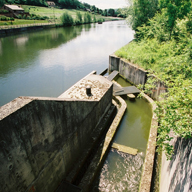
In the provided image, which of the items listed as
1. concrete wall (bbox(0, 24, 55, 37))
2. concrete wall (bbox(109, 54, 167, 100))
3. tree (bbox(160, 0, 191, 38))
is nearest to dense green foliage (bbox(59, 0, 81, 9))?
concrete wall (bbox(0, 24, 55, 37))

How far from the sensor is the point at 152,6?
24.2 meters

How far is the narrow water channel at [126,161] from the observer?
18.9 ft

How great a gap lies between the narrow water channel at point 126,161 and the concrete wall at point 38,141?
5.02 ft

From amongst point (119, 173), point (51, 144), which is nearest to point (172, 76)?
point (119, 173)

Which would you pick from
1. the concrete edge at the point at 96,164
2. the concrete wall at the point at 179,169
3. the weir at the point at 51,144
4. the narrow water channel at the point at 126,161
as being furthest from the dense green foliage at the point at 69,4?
the concrete wall at the point at 179,169

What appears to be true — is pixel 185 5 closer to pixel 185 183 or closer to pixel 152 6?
pixel 152 6

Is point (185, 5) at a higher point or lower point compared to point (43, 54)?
higher

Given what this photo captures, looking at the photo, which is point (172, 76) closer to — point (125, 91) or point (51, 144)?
point (125, 91)

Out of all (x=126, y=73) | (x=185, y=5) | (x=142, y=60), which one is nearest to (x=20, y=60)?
(x=126, y=73)

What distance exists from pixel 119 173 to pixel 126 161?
2.24ft

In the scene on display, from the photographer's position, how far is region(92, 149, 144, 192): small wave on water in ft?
18.6

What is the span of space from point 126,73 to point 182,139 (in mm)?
11803

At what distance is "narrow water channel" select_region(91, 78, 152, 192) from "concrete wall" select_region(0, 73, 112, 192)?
1.53m

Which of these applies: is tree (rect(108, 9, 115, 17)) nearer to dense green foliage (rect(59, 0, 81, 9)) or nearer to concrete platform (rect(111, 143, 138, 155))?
dense green foliage (rect(59, 0, 81, 9))
